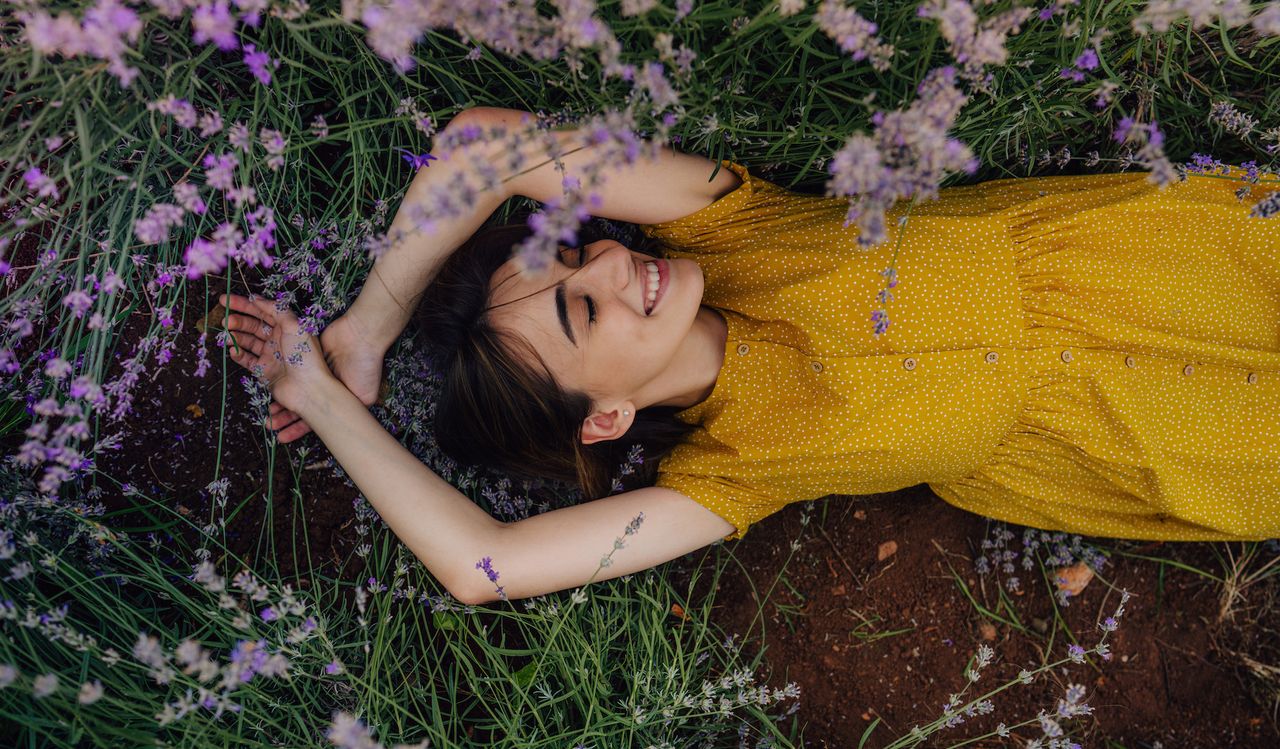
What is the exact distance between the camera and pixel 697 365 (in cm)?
217

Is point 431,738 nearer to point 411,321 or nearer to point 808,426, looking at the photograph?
point 411,321

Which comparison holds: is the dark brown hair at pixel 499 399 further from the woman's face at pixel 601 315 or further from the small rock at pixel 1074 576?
the small rock at pixel 1074 576

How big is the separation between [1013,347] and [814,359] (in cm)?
50

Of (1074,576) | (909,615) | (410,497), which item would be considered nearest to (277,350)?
(410,497)

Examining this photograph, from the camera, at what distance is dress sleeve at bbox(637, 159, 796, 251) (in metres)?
2.15

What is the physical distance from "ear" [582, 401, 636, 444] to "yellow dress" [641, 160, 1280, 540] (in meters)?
0.24

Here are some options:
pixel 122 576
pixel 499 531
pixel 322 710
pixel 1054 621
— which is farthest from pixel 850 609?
pixel 122 576

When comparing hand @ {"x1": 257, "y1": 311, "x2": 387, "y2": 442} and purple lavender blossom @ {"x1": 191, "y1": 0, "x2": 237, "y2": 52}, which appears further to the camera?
hand @ {"x1": 257, "y1": 311, "x2": 387, "y2": 442}

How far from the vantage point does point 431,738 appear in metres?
2.08

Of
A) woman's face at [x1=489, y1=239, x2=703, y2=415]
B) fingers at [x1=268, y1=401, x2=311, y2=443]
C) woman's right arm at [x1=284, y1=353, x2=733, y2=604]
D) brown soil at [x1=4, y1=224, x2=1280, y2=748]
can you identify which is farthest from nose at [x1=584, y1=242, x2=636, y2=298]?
brown soil at [x1=4, y1=224, x2=1280, y2=748]

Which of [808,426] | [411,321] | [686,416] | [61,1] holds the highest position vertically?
[61,1]

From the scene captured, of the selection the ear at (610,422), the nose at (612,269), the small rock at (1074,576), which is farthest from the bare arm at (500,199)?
the small rock at (1074,576)

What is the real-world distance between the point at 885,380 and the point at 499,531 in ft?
3.42

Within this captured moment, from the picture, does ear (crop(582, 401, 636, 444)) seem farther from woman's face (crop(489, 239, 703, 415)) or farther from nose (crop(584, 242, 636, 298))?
nose (crop(584, 242, 636, 298))
